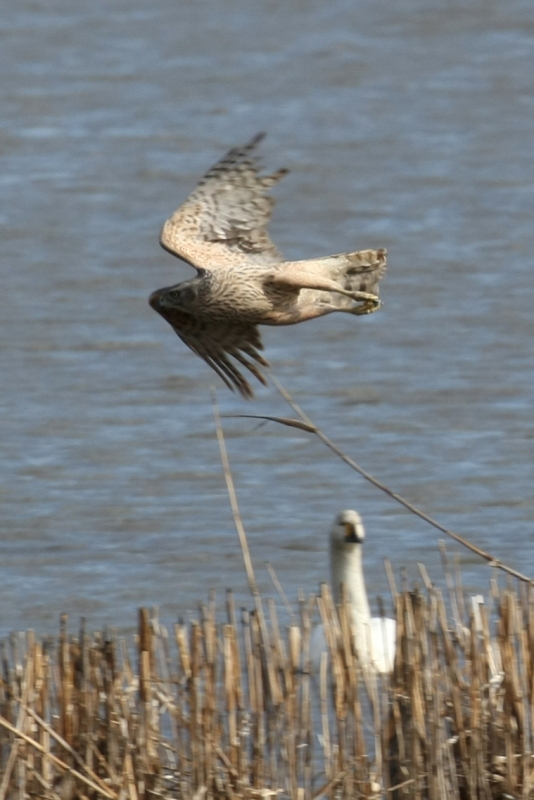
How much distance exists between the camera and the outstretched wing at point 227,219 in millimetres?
7473

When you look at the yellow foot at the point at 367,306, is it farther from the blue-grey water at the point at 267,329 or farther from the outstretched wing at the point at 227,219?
the blue-grey water at the point at 267,329

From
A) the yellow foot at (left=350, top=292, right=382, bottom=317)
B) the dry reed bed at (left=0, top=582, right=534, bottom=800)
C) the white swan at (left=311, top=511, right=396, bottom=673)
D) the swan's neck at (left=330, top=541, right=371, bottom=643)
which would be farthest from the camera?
the swan's neck at (left=330, top=541, right=371, bottom=643)

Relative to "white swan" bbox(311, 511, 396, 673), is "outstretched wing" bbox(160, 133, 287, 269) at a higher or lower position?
higher

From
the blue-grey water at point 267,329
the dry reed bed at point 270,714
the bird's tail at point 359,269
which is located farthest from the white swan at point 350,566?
the dry reed bed at point 270,714

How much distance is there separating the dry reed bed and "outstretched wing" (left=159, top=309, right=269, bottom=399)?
1.27 m

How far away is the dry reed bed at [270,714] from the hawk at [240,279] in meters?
1.22

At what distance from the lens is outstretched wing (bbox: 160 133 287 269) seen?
747 cm

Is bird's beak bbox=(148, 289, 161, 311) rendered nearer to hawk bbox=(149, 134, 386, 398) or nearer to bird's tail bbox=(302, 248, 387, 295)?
hawk bbox=(149, 134, 386, 398)

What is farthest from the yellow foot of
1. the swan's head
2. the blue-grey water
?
the blue-grey water

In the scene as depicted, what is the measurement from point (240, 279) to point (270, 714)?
166 centimetres

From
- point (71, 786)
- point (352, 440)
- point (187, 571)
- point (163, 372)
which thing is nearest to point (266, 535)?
point (187, 571)

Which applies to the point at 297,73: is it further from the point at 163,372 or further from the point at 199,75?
the point at 163,372

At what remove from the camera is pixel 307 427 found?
5652mm

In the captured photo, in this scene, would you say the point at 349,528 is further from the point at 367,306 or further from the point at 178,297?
the point at 178,297
